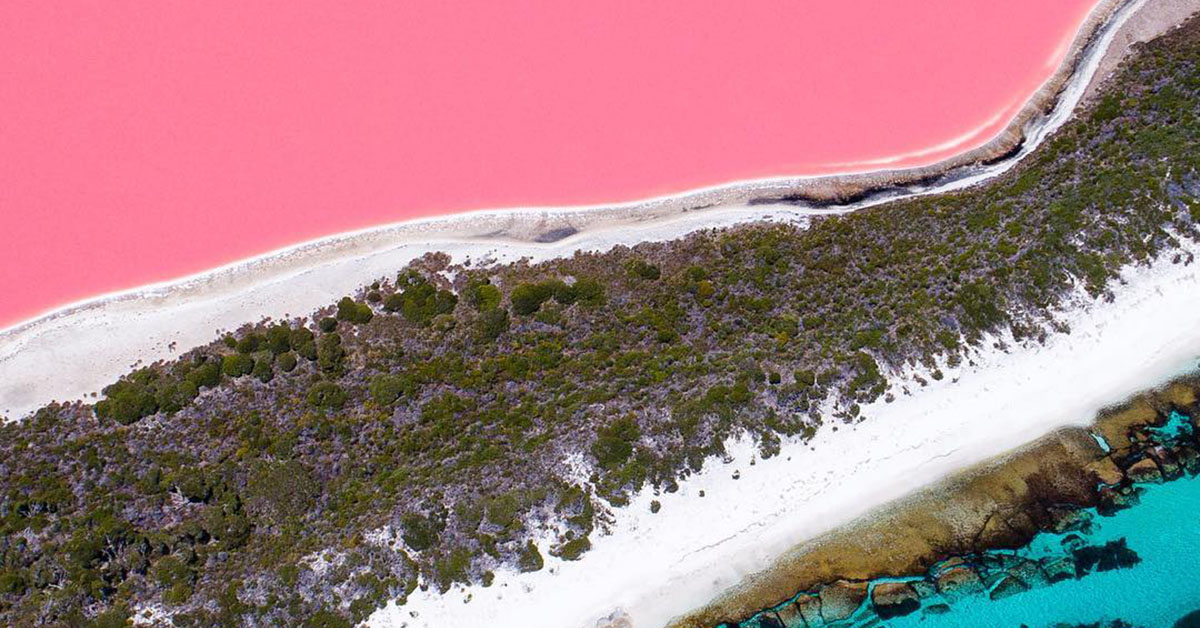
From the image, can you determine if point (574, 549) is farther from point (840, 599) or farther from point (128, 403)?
point (128, 403)

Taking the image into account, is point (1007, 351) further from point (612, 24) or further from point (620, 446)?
point (612, 24)

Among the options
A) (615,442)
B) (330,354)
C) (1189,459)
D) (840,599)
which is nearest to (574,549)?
(615,442)

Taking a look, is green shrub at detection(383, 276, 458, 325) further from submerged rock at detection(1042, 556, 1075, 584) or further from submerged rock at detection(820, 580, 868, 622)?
submerged rock at detection(1042, 556, 1075, 584)

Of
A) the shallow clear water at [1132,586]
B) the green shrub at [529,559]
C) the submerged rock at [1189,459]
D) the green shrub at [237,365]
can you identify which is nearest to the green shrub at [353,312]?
the green shrub at [237,365]

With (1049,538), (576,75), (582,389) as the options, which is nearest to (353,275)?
(582,389)

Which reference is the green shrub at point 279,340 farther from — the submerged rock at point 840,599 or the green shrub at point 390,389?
the submerged rock at point 840,599
